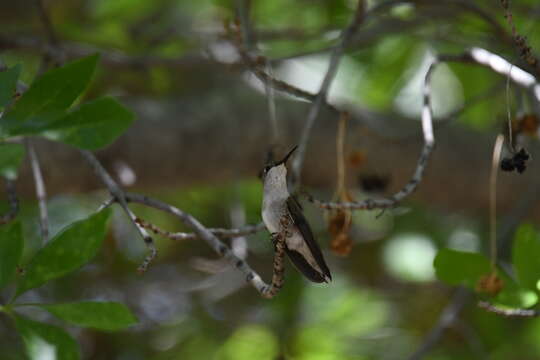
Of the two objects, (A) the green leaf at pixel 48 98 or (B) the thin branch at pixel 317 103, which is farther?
(B) the thin branch at pixel 317 103

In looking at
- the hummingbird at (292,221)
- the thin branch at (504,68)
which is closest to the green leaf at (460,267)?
the hummingbird at (292,221)

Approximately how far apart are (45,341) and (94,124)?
1.26 feet

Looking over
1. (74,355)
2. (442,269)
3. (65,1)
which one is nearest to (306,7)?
(65,1)

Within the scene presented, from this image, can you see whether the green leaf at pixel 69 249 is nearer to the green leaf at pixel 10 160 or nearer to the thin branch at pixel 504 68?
the green leaf at pixel 10 160

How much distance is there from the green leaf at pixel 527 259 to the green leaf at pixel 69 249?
0.80 m

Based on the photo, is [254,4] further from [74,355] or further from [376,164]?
[74,355]

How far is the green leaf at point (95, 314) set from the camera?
1334 millimetres

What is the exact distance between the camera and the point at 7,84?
1277 mm

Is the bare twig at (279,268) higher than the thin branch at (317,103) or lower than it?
lower

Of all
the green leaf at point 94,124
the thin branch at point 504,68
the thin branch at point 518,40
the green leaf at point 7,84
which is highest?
the thin branch at point 518,40

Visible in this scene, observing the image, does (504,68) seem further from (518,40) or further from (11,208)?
(11,208)

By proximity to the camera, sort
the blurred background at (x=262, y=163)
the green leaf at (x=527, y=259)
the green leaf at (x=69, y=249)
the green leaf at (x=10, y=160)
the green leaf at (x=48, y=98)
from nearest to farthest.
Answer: the green leaf at (x=10, y=160), the green leaf at (x=48, y=98), the green leaf at (x=69, y=249), the green leaf at (x=527, y=259), the blurred background at (x=262, y=163)

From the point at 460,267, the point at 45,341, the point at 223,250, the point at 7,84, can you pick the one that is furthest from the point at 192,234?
the point at 460,267

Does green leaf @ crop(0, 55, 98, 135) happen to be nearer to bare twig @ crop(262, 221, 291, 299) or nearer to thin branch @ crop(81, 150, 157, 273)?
thin branch @ crop(81, 150, 157, 273)
